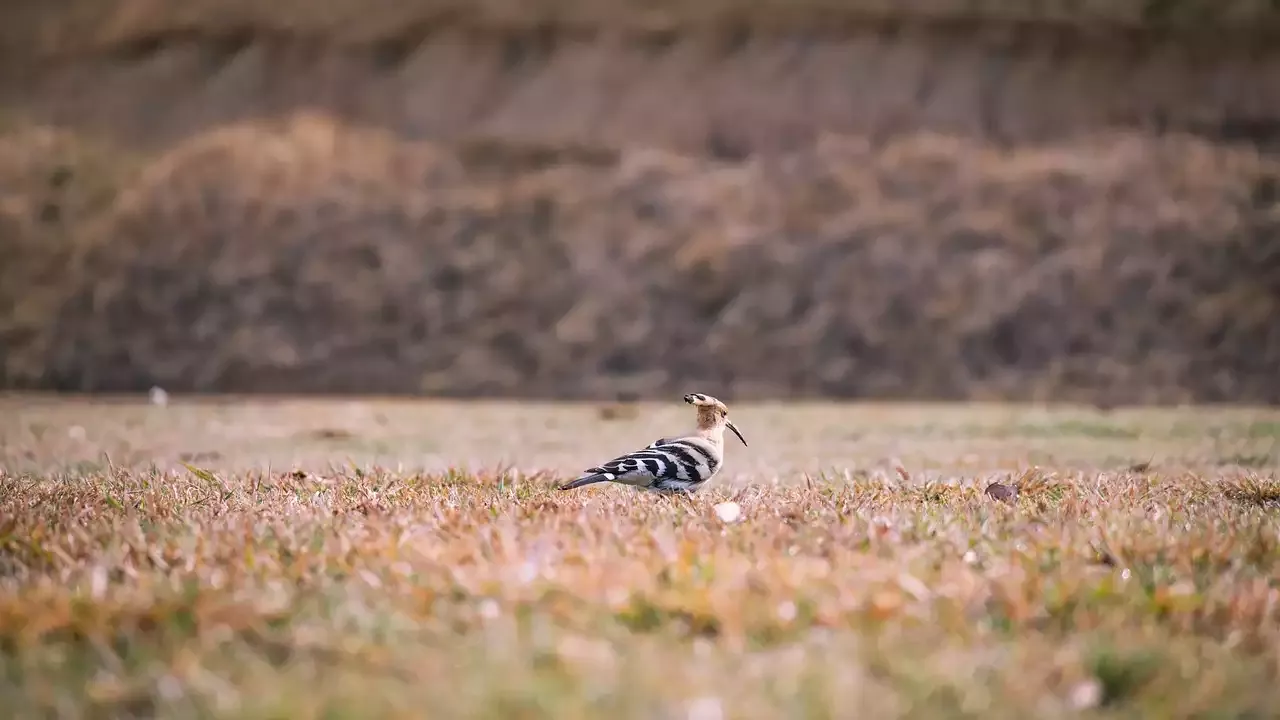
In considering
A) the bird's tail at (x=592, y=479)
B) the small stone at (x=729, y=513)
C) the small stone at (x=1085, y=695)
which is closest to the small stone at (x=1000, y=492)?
the small stone at (x=729, y=513)

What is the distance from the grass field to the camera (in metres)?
2.82

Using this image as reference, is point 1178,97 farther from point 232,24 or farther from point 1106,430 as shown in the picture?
point 232,24

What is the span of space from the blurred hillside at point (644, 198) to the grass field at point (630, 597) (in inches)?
380

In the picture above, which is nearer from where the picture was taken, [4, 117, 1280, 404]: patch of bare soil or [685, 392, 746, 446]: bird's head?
[685, 392, 746, 446]: bird's head

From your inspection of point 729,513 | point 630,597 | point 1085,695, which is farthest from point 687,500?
point 1085,695

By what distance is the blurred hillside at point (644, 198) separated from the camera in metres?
16.4

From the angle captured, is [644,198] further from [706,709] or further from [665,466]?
[706,709]

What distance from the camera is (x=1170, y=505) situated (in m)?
5.62

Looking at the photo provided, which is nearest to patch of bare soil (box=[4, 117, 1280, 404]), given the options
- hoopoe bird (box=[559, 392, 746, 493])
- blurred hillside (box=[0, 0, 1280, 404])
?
blurred hillside (box=[0, 0, 1280, 404])

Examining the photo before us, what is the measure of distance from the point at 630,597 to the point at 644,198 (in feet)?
49.0

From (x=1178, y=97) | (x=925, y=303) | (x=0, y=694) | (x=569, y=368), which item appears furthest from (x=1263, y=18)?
(x=0, y=694)

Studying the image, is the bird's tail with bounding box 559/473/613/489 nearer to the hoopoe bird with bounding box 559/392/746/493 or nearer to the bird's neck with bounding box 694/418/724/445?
→ the hoopoe bird with bounding box 559/392/746/493

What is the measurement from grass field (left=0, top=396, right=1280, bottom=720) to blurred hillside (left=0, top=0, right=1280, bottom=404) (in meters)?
9.66

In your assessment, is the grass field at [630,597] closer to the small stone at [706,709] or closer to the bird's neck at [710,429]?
the small stone at [706,709]
